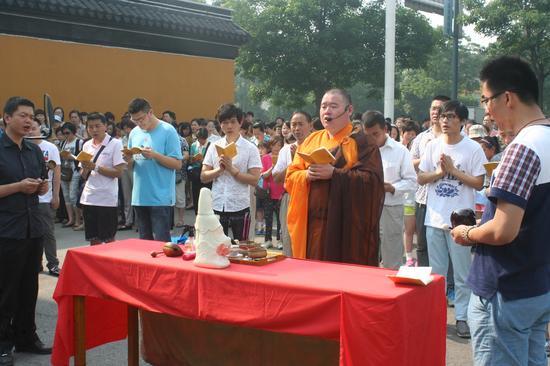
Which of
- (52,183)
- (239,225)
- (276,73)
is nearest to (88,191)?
(52,183)

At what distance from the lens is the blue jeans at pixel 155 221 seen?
6277 mm

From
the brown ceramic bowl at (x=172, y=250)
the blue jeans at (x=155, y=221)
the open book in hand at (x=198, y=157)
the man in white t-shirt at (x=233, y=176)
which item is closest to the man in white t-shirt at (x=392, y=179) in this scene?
the man in white t-shirt at (x=233, y=176)

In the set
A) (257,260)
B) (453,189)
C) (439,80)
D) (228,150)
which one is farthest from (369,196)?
(439,80)

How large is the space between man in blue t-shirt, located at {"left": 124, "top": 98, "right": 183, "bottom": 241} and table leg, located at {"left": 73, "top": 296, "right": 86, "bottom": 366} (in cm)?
199

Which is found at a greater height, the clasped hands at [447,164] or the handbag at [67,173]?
the clasped hands at [447,164]

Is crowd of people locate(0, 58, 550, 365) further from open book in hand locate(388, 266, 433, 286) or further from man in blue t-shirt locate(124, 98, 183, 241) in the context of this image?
open book in hand locate(388, 266, 433, 286)

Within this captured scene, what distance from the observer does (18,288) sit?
15.9 ft

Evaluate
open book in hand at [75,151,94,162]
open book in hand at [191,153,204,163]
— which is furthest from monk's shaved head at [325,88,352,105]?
open book in hand at [191,153,204,163]

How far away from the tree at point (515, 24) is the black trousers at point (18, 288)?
1624 centimetres

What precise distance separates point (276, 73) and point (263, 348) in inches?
893

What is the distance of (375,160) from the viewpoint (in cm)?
452

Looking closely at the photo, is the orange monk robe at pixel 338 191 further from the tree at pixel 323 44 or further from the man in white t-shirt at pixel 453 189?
the tree at pixel 323 44

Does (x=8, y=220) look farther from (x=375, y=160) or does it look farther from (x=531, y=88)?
(x=531, y=88)

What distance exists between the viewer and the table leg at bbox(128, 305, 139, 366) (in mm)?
4492
